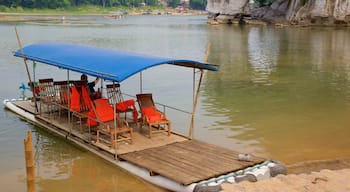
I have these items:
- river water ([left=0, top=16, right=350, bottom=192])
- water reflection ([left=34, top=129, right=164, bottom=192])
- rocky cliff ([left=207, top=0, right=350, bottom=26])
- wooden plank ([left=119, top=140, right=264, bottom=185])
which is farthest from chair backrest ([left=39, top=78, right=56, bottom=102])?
rocky cliff ([left=207, top=0, right=350, bottom=26])

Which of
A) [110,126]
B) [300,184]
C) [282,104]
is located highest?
[110,126]

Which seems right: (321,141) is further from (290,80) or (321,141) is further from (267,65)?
(267,65)

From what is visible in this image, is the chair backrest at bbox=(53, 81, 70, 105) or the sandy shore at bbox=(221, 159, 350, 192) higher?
the chair backrest at bbox=(53, 81, 70, 105)

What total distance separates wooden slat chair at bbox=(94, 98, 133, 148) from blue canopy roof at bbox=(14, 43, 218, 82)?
1179mm

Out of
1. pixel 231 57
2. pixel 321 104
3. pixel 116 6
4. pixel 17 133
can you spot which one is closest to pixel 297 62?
pixel 231 57

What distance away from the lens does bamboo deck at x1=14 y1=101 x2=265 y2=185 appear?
10.0m

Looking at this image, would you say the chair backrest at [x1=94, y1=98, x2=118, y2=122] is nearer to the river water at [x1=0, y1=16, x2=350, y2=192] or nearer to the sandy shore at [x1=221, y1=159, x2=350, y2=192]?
the river water at [x1=0, y1=16, x2=350, y2=192]

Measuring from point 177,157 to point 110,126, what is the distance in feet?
7.89

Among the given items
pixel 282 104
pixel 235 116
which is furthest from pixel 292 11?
pixel 235 116

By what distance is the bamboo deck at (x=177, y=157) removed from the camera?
1002 cm

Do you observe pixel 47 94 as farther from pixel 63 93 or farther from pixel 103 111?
pixel 103 111

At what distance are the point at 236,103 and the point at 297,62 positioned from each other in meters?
15.0

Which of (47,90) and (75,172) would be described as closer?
(75,172)

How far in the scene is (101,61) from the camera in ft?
41.2
